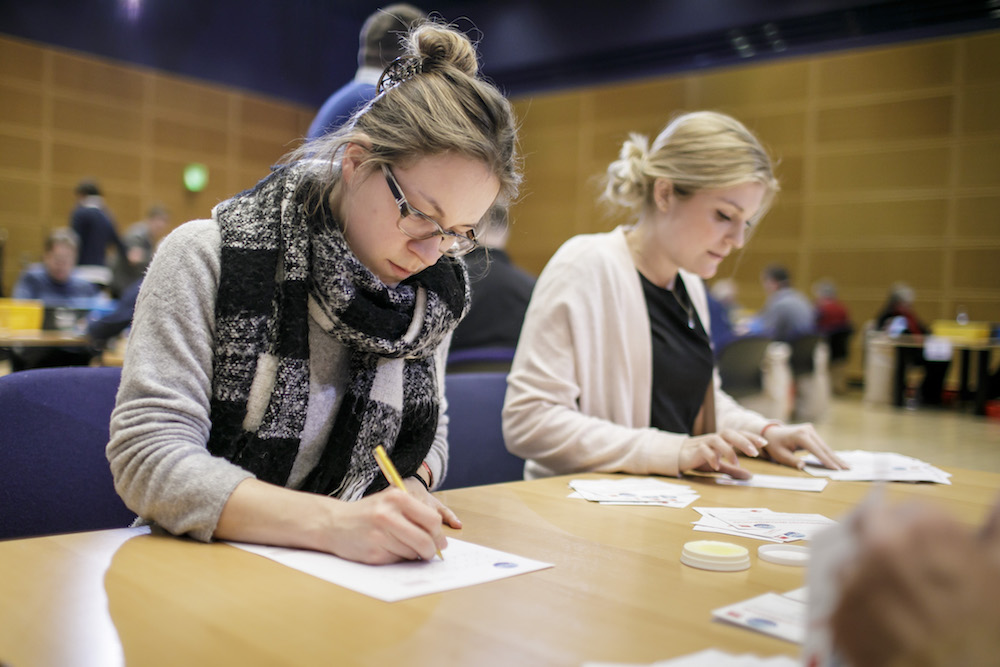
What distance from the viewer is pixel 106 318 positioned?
4027mm

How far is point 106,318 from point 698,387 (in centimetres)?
315

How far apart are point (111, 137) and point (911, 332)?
9085 millimetres

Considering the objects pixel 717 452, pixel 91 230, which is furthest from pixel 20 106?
pixel 717 452

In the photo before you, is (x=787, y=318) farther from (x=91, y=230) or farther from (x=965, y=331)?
(x=91, y=230)

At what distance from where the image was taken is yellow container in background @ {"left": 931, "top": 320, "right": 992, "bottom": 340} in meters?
7.75

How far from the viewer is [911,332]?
831 cm

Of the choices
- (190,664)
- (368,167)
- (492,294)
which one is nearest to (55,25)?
(492,294)

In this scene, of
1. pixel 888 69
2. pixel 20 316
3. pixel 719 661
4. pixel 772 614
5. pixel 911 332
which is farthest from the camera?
pixel 888 69

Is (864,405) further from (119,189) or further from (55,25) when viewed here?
(55,25)

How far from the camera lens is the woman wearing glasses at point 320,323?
3.15 ft

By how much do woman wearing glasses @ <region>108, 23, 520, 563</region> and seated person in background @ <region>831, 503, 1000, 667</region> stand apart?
1.90ft

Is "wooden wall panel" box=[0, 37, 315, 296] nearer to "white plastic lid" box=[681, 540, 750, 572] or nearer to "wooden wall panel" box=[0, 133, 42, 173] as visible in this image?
"wooden wall panel" box=[0, 133, 42, 173]

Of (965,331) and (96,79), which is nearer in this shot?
(965,331)

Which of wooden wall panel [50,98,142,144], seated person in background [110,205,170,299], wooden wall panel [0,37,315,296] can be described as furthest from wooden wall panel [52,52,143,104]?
seated person in background [110,205,170,299]
